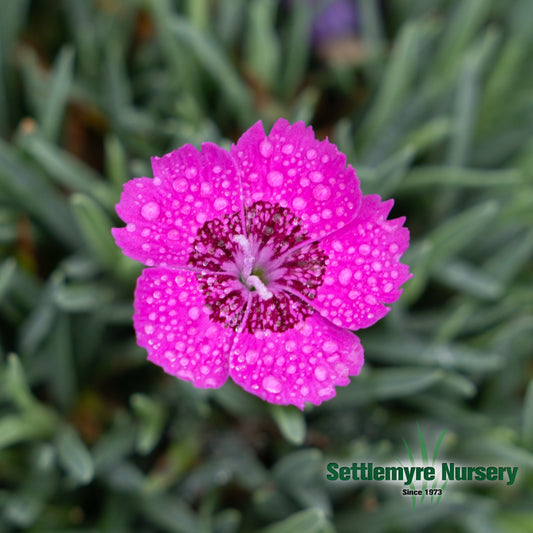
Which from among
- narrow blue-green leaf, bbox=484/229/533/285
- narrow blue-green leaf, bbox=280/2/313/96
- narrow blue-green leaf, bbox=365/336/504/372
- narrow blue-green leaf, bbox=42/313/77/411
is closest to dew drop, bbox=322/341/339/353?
narrow blue-green leaf, bbox=365/336/504/372

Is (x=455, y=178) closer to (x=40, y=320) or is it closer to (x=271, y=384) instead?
(x=271, y=384)

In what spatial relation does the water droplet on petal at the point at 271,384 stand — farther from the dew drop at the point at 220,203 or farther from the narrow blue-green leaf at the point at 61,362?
the narrow blue-green leaf at the point at 61,362

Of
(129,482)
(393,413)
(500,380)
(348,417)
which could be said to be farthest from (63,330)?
(500,380)

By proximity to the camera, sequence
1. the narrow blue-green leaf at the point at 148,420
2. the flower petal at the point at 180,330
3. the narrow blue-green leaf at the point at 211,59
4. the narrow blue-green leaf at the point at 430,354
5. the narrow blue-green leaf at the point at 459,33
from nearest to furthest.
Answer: the flower petal at the point at 180,330 → the narrow blue-green leaf at the point at 148,420 → the narrow blue-green leaf at the point at 430,354 → the narrow blue-green leaf at the point at 211,59 → the narrow blue-green leaf at the point at 459,33

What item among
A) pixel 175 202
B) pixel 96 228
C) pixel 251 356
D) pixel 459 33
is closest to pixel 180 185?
pixel 175 202

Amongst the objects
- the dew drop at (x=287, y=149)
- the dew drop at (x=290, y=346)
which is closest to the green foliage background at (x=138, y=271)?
the dew drop at (x=290, y=346)

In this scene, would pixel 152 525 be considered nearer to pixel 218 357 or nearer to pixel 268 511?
pixel 268 511
